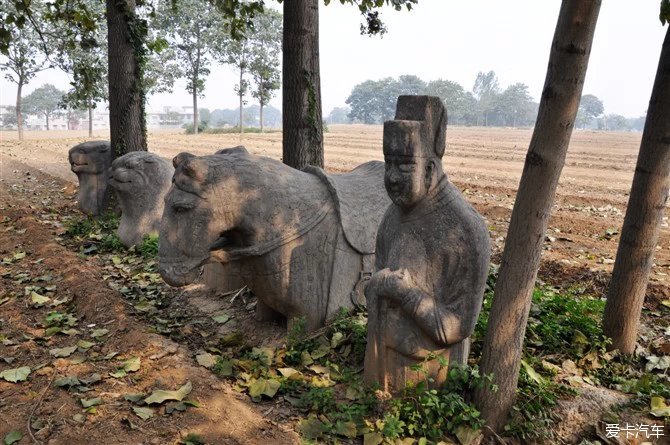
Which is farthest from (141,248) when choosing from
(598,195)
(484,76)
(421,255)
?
(484,76)

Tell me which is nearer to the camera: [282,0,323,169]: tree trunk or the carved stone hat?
the carved stone hat

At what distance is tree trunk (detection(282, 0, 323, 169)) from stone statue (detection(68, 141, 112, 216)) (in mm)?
4570

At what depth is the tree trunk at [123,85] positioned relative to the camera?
29.0 feet

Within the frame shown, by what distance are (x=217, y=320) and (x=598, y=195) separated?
10772mm

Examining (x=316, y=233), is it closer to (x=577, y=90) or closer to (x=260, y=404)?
(x=260, y=404)

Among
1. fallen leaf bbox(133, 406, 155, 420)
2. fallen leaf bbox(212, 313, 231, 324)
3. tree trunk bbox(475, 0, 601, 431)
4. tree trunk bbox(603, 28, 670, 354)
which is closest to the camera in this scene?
tree trunk bbox(475, 0, 601, 431)

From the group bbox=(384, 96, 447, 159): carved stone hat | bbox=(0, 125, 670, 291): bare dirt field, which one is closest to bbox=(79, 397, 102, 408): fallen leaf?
bbox=(384, 96, 447, 159): carved stone hat

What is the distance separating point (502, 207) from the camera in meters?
10.5

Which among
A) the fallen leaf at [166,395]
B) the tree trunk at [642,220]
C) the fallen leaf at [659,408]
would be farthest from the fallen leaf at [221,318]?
the fallen leaf at [659,408]

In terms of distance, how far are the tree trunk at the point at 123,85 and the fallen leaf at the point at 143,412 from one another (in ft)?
21.8

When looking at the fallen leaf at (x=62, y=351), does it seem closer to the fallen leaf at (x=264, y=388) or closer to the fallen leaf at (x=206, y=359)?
the fallen leaf at (x=206, y=359)

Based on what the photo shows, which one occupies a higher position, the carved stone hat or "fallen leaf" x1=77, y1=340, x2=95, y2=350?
the carved stone hat

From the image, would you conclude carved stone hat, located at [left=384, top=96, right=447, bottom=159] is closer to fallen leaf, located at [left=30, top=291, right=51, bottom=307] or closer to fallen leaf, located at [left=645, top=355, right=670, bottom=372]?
fallen leaf, located at [left=645, top=355, right=670, bottom=372]

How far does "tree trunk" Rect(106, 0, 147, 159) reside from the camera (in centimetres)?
883
